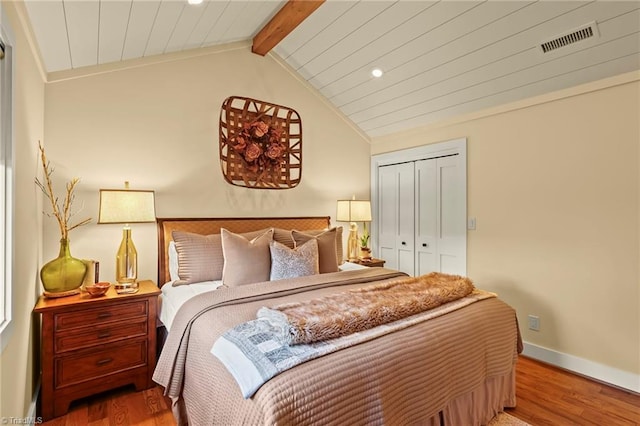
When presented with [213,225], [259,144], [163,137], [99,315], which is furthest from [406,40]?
[99,315]

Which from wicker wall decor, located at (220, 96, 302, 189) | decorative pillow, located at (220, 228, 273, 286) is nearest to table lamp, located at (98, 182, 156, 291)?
decorative pillow, located at (220, 228, 273, 286)

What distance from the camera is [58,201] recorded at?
2406mm

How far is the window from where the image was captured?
144cm

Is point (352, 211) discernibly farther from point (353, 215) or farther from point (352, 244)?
point (352, 244)

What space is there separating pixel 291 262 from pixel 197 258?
2.49 ft

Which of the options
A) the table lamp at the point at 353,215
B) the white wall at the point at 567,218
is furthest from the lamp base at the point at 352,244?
the white wall at the point at 567,218

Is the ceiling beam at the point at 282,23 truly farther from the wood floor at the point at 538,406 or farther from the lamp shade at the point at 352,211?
the wood floor at the point at 538,406

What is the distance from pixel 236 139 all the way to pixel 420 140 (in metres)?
2.10

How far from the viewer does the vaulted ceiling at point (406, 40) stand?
2092 mm

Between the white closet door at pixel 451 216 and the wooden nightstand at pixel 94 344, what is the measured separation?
9.32 feet

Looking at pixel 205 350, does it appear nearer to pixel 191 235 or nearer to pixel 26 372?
pixel 26 372

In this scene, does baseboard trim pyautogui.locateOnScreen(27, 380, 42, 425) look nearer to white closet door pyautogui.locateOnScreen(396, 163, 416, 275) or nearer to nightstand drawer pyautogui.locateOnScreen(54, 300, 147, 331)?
nightstand drawer pyautogui.locateOnScreen(54, 300, 147, 331)

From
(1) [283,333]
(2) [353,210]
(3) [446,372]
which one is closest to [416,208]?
(2) [353,210]

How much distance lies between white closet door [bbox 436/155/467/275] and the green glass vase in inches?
130
